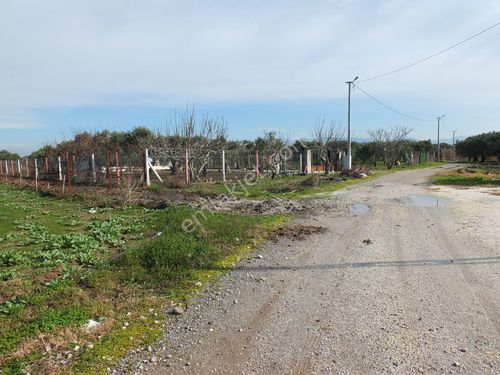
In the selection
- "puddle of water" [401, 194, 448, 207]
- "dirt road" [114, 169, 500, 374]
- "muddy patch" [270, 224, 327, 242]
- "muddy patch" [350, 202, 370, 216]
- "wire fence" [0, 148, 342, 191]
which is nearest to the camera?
"dirt road" [114, 169, 500, 374]

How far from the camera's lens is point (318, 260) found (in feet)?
20.5

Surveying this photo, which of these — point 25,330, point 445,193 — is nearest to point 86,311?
point 25,330

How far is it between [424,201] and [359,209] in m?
3.16

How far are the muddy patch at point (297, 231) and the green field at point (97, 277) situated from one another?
34 centimetres

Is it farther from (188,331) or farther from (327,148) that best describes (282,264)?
(327,148)

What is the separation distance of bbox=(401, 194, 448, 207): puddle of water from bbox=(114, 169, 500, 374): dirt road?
5008mm

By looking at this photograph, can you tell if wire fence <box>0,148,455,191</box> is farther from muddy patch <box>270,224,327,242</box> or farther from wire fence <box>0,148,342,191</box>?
muddy patch <box>270,224,327,242</box>

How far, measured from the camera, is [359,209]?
11.8 meters

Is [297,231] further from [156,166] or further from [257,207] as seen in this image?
[156,166]

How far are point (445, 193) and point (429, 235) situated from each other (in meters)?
9.22

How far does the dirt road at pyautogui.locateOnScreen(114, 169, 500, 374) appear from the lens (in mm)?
3260

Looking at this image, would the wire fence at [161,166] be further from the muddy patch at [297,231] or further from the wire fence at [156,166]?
the muddy patch at [297,231]

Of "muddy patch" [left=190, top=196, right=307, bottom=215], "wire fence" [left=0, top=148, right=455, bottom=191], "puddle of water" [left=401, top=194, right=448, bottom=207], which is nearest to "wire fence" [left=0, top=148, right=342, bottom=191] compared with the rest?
"wire fence" [left=0, top=148, right=455, bottom=191]

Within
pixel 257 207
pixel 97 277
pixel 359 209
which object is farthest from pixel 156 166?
pixel 97 277
